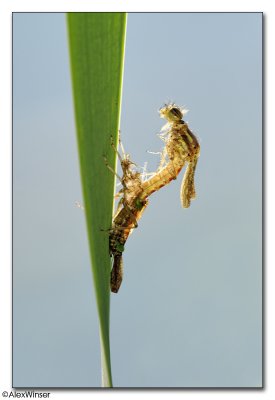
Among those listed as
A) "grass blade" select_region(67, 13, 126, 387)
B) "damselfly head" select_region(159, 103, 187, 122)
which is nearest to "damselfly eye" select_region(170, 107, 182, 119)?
"damselfly head" select_region(159, 103, 187, 122)

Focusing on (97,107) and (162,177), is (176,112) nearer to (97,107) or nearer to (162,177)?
(162,177)

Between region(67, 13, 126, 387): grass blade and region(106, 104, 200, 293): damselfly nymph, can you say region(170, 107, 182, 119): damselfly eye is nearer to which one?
region(106, 104, 200, 293): damselfly nymph

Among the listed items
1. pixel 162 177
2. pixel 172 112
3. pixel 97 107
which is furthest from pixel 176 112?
pixel 97 107

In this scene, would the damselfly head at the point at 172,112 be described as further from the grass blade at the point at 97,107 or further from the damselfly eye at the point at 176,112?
the grass blade at the point at 97,107

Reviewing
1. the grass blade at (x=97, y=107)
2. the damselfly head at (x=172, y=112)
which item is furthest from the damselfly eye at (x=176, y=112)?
the grass blade at (x=97, y=107)
